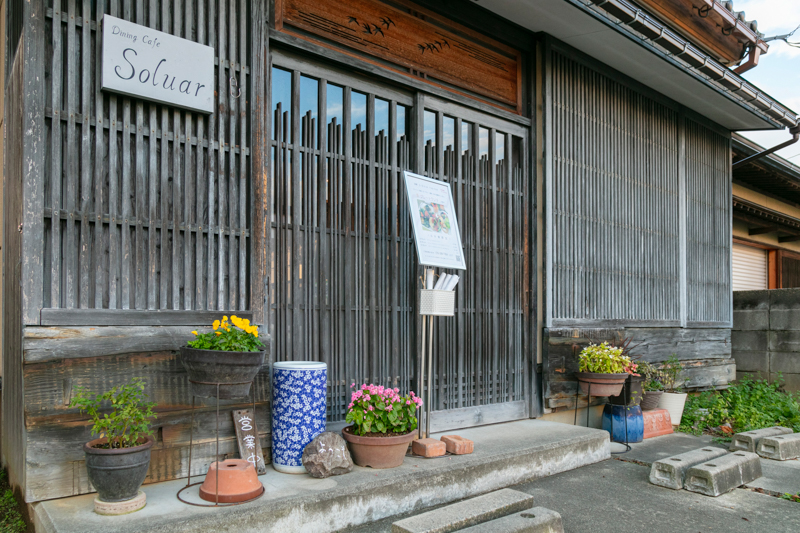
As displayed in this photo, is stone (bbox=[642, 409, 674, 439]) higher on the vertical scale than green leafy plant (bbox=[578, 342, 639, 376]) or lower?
lower

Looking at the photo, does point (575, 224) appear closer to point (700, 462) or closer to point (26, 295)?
point (700, 462)

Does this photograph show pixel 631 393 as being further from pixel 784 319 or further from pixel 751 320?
pixel 751 320

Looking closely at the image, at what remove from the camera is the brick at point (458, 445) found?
16.3 feet

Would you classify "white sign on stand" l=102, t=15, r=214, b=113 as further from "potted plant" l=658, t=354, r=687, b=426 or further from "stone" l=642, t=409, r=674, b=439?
"potted plant" l=658, t=354, r=687, b=426

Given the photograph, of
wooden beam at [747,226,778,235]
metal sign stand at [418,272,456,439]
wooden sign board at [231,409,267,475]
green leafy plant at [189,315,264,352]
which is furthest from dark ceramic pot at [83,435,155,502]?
wooden beam at [747,226,778,235]

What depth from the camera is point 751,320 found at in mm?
10492

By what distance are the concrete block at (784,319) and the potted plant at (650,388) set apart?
3.80 m

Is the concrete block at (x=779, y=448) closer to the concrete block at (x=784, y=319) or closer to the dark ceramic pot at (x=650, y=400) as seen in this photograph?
the dark ceramic pot at (x=650, y=400)

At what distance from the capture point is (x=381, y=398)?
4.59m

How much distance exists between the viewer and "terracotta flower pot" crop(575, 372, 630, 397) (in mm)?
6366

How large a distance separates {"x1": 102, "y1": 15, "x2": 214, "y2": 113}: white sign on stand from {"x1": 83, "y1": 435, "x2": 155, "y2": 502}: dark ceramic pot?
2336 millimetres

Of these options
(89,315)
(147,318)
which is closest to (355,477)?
(147,318)

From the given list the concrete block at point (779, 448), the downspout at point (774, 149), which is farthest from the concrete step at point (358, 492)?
the downspout at point (774, 149)

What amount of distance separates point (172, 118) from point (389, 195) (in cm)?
210
